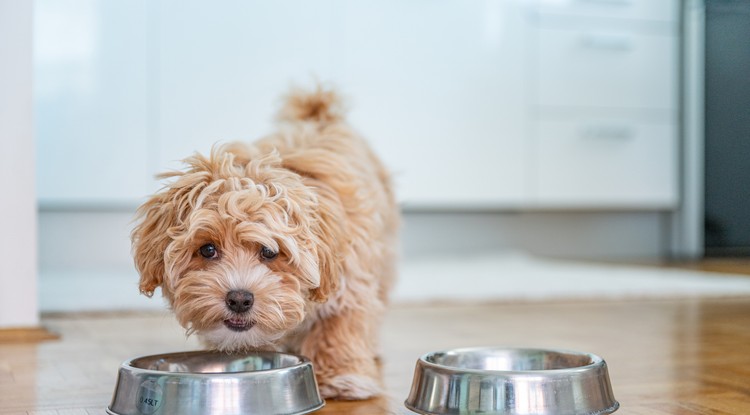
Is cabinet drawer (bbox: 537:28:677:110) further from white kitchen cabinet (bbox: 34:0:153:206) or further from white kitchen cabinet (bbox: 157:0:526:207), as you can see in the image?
white kitchen cabinet (bbox: 34:0:153:206)

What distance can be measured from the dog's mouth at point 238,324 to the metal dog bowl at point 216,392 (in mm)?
72

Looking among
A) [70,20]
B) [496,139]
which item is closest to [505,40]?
[496,139]

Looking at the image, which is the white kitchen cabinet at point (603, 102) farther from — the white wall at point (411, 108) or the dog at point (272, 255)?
the dog at point (272, 255)

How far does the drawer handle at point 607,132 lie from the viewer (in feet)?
14.5

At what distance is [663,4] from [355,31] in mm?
1471

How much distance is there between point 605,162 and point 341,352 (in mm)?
3133

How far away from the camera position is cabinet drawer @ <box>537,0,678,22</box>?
429 cm

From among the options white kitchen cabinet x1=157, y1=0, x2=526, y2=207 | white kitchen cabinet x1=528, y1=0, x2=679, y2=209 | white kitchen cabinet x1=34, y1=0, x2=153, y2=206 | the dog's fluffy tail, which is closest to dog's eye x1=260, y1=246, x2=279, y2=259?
the dog's fluffy tail

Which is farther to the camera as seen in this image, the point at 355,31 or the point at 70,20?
the point at 355,31

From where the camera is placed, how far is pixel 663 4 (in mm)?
4457

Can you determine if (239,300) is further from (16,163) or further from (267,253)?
(16,163)

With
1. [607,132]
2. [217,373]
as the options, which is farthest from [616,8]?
[217,373]

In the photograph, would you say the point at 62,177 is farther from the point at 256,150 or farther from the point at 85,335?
the point at 256,150

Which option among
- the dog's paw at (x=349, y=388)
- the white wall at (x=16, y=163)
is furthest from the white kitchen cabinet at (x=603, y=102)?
the dog's paw at (x=349, y=388)
